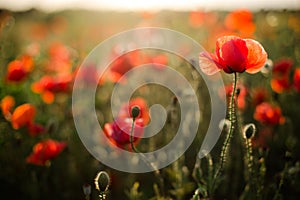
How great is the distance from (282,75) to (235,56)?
1.46 metres

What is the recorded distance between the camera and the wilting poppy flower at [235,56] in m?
1.83

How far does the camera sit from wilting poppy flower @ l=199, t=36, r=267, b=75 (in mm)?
1835

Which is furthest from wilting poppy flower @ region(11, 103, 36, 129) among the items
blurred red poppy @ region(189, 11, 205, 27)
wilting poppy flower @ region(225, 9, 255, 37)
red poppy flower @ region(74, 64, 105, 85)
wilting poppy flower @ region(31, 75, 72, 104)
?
blurred red poppy @ region(189, 11, 205, 27)

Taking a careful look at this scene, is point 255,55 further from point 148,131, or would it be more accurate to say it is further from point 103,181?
point 148,131

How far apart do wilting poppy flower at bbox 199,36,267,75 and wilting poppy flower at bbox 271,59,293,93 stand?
1.30 meters

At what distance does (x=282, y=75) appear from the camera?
10.5 ft

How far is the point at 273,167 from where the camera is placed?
3248mm

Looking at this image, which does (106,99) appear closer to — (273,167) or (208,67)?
(273,167)

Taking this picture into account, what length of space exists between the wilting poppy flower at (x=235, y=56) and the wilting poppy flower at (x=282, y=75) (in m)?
1.30

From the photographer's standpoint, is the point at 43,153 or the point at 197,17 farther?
the point at 197,17

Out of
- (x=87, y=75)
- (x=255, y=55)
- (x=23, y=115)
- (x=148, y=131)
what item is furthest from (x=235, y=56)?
(x=87, y=75)

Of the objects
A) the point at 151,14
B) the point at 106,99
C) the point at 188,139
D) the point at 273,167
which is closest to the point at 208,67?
the point at 188,139

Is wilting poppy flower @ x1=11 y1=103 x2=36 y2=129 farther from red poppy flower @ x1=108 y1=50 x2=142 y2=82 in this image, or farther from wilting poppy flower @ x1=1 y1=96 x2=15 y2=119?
red poppy flower @ x1=108 y1=50 x2=142 y2=82

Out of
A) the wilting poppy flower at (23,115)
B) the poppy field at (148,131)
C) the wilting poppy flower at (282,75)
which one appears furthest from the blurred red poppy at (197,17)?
the wilting poppy flower at (23,115)
